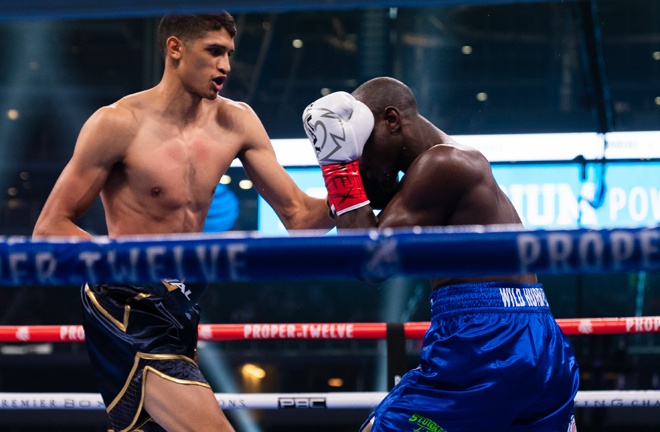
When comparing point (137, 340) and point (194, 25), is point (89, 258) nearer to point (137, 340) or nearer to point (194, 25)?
point (137, 340)

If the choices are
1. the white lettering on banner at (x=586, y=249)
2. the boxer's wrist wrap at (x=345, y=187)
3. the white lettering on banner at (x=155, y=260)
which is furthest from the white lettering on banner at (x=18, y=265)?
the boxer's wrist wrap at (x=345, y=187)

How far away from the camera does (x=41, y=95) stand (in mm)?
6707

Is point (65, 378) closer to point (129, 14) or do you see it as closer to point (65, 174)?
point (65, 174)

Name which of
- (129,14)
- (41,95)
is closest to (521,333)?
(129,14)

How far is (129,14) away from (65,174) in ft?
2.59

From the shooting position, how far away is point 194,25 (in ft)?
6.55

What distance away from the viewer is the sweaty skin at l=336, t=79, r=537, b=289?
5.00 feet

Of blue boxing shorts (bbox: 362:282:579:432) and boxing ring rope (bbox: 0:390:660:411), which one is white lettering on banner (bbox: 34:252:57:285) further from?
boxing ring rope (bbox: 0:390:660:411)

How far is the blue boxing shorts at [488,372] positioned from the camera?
147 centimetres

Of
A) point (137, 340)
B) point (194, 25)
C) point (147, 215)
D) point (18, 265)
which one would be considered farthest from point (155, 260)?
point (194, 25)

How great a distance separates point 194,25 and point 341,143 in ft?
1.95

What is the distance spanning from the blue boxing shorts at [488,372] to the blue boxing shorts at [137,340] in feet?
1.61

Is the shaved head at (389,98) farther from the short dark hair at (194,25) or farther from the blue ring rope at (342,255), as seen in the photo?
the blue ring rope at (342,255)

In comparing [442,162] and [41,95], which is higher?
[41,95]
